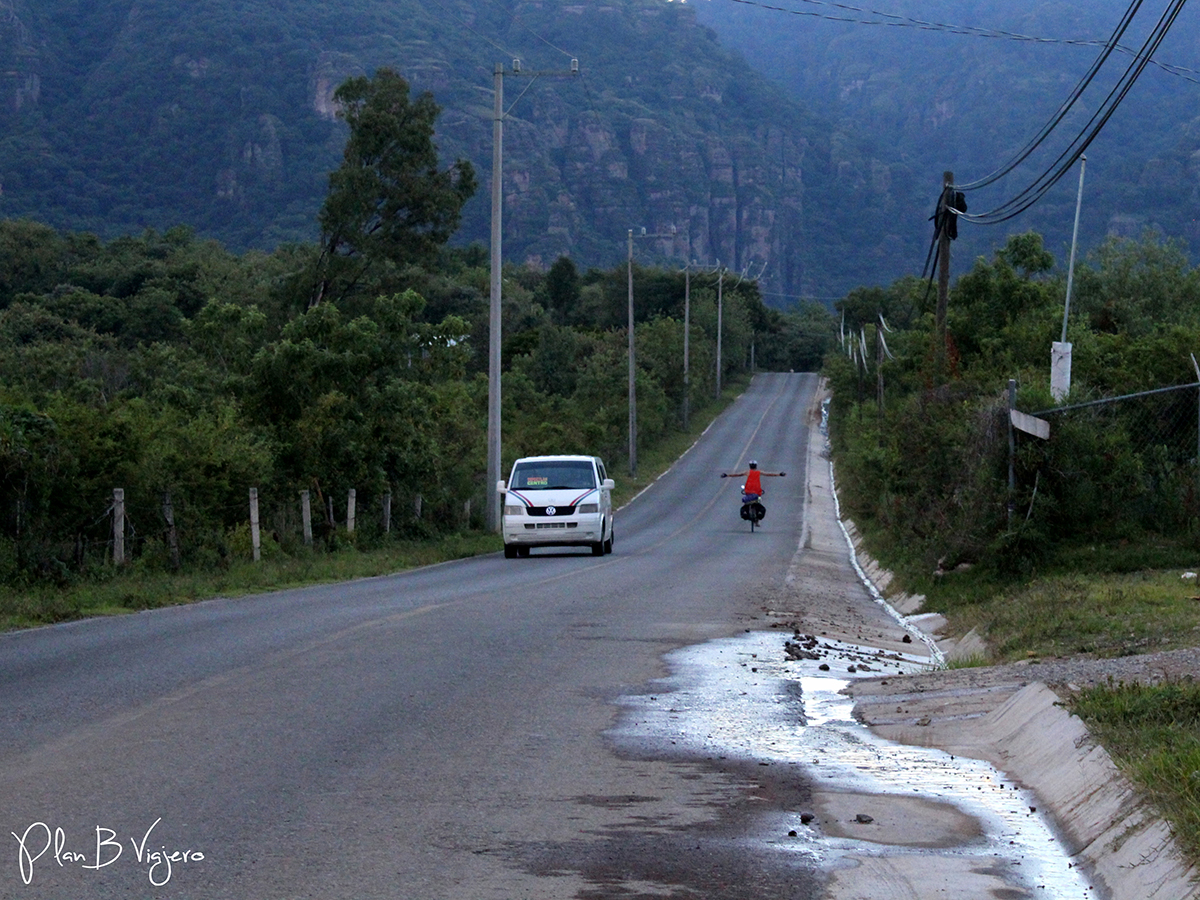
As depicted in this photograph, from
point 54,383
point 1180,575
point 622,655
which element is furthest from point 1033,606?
point 54,383

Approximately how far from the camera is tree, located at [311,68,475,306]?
55938mm

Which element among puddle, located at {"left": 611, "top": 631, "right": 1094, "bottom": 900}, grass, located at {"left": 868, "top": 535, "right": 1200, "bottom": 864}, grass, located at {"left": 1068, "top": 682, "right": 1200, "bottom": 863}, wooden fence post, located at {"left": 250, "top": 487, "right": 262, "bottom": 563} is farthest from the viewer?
wooden fence post, located at {"left": 250, "top": 487, "right": 262, "bottom": 563}

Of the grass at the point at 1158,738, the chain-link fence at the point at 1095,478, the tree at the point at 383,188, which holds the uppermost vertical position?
the tree at the point at 383,188

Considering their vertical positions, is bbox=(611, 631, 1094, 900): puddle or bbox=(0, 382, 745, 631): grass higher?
bbox=(611, 631, 1094, 900): puddle

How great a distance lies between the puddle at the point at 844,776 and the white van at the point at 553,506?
1541 centimetres

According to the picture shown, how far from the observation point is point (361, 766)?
24.9 ft

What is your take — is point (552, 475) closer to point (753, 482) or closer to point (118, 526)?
point (118, 526)

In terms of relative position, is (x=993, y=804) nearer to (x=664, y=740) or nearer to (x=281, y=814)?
(x=664, y=740)

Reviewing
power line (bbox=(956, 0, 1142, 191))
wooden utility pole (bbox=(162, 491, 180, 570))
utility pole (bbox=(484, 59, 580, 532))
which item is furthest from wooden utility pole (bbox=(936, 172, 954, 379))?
wooden utility pole (bbox=(162, 491, 180, 570))

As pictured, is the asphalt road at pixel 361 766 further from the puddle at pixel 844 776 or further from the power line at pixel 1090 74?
the power line at pixel 1090 74

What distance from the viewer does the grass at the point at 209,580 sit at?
16.1 m

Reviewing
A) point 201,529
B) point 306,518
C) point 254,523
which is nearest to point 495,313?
point 306,518

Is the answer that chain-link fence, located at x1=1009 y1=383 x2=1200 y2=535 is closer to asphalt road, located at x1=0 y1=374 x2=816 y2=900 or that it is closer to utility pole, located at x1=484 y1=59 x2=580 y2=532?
asphalt road, located at x1=0 y1=374 x2=816 y2=900

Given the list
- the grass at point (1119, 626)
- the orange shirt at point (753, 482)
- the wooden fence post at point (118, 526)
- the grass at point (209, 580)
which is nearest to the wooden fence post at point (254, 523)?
the grass at point (209, 580)
